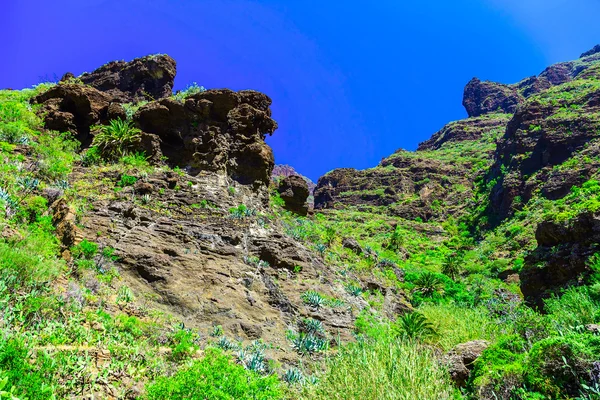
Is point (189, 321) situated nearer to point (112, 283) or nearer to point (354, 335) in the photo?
point (112, 283)

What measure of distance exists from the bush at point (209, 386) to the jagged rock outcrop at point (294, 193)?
20.4 metres

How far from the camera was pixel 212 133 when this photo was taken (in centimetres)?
2195

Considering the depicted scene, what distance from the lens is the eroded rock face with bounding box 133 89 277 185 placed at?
70.5ft

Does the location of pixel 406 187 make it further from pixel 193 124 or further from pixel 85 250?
pixel 85 250

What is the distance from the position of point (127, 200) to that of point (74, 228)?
4.17 metres

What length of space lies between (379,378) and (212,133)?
60.2 ft

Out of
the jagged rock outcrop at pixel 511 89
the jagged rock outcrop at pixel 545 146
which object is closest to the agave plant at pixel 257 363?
the jagged rock outcrop at pixel 545 146

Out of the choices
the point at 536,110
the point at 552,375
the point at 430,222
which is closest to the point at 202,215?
the point at 552,375

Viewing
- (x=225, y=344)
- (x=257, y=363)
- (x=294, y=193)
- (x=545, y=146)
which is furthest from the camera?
(x=545, y=146)

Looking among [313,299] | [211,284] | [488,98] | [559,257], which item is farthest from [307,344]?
[488,98]

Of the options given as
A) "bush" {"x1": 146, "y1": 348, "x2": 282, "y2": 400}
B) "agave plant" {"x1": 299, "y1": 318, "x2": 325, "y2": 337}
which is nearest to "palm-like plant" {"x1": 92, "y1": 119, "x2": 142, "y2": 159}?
"agave plant" {"x1": 299, "y1": 318, "x2": 325, "y2": 337}

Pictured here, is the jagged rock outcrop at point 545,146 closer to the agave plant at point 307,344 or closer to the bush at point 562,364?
the agave plant at point 307,344

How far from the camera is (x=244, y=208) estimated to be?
1931cm

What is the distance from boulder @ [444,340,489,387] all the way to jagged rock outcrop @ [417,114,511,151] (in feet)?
396
